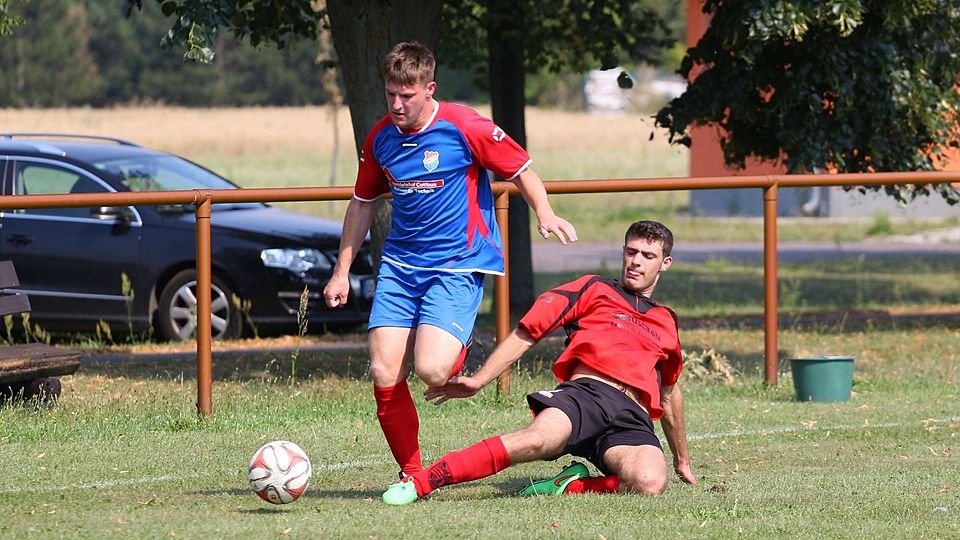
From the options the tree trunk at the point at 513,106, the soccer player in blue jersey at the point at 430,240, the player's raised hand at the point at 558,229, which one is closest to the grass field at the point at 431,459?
the soccer player in blue jersey at the point at 430,240

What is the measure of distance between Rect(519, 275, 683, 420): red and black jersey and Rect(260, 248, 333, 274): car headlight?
21.3 feet

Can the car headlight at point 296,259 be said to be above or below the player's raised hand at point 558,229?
below

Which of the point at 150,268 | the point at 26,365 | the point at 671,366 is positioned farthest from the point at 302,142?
the point at 671,366

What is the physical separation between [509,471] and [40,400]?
3.34m

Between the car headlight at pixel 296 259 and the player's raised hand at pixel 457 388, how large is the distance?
22.4 feet

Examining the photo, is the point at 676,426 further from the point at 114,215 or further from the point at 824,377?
the point at 114,215

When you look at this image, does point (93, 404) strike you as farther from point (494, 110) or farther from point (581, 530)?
point (494, 110)

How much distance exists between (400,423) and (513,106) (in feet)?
30.2

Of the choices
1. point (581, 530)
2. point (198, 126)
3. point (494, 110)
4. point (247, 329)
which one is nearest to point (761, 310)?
point (494, 110)

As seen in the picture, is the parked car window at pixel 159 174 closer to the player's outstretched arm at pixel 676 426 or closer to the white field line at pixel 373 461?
the white field line at pixel 373 461

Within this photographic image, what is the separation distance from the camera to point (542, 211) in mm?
6379

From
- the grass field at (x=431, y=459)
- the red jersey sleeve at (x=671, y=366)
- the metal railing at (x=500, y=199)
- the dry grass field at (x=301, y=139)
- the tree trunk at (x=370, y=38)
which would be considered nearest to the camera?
the grass field at (x=431, y=459)

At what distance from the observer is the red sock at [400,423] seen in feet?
22.1

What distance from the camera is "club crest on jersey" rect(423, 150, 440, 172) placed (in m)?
6.53
